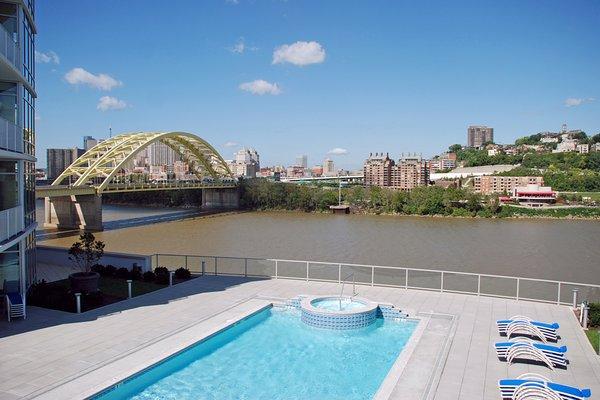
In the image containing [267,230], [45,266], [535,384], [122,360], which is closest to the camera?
[535,384]

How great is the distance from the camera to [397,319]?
34.8 ft

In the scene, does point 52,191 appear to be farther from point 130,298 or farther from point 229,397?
point 229,397

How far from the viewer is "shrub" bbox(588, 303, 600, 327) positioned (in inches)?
379

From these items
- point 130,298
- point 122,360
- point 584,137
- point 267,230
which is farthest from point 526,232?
point 584,137

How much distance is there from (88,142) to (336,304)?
92178mm

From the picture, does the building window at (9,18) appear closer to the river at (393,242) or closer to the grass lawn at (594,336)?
the grass lawn at (594,336)

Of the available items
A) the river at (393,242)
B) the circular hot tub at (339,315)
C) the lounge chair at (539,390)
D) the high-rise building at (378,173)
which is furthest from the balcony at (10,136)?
the high-rise building at (378,173)

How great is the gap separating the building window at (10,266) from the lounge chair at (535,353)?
991 cm

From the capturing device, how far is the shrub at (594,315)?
31.6 feet

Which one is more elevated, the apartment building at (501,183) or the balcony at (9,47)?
the balcony at (9,47)

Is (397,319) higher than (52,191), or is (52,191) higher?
(52,191)

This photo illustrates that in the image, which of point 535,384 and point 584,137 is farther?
point 584,137

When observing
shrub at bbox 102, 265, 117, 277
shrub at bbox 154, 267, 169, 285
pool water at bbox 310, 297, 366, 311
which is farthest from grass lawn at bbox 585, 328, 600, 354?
shrub at bbox 102, 265, 117, 277

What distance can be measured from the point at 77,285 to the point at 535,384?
9.73m
